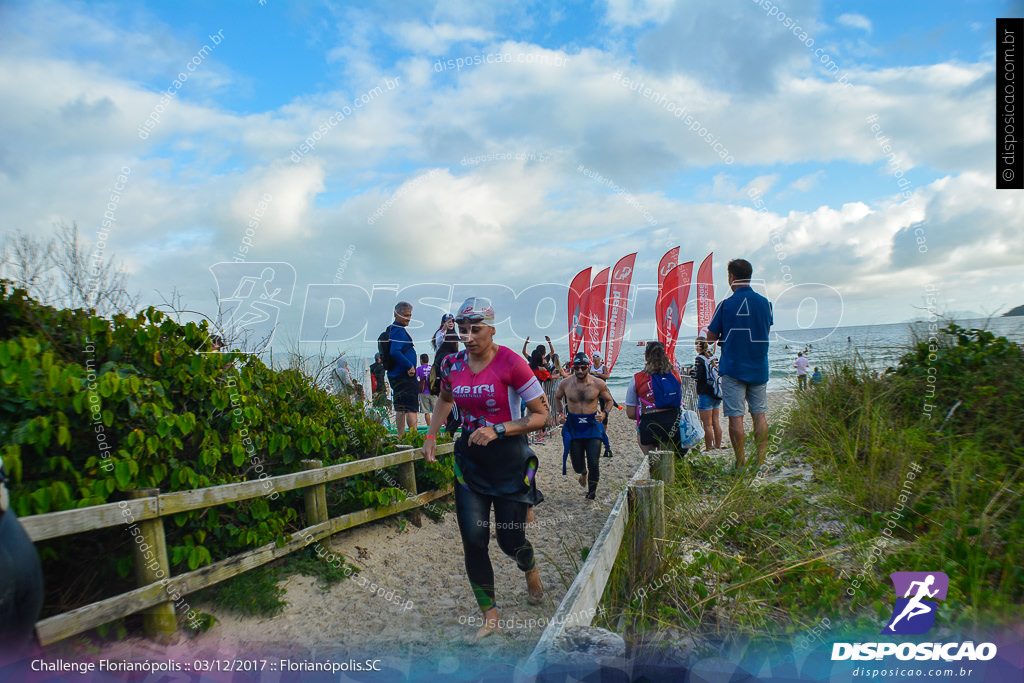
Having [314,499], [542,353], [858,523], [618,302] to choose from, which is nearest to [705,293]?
[618,302]

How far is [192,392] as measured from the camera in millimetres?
3982

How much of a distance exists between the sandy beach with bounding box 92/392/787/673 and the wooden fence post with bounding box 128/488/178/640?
10cm

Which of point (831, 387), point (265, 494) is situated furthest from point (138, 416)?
point (831, 387)

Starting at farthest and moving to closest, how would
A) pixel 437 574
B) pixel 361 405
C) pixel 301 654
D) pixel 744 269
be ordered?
pixel 361 405 < pixel 744 269 < pixel 437 574 < pixel 301 654

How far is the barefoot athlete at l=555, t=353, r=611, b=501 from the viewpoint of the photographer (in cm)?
674

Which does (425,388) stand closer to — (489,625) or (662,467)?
(662,467)

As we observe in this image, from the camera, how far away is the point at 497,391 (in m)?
3.64

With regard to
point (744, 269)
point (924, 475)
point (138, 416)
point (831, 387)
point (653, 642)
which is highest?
point (744, 269)

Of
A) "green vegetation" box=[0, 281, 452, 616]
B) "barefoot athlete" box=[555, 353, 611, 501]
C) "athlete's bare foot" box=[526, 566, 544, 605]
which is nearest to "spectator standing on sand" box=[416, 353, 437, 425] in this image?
"barefoot athlete" box=[555, 353, 611, 501]

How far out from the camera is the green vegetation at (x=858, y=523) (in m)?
2.79

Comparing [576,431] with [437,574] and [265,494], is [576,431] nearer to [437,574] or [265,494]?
[437,574]

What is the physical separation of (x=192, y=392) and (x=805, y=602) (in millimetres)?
3965

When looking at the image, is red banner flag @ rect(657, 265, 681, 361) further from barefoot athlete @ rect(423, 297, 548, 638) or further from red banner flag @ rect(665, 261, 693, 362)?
barefoot athlete @ rect(423, 297, 548, 638)

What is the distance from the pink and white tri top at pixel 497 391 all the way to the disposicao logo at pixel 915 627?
2049 mm
